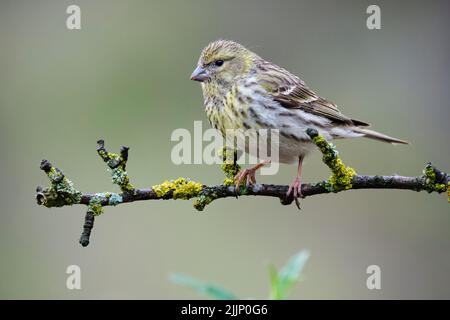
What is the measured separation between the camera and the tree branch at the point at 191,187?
14.0ft

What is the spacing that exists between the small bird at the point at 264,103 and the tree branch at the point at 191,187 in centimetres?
115

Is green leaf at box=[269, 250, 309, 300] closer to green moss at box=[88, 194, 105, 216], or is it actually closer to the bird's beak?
green moss at box=[88, 194, 105, 216]

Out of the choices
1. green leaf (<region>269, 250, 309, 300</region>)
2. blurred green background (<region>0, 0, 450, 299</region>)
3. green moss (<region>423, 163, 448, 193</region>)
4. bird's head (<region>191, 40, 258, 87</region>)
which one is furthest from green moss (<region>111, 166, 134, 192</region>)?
blurred green background (<region>0, 0, 450, 299</region>)

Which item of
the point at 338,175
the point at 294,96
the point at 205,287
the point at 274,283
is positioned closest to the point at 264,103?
the point at 294,96

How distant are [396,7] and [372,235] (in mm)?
3427

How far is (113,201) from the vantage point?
4.38 m

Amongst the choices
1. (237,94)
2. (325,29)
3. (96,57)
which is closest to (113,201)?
(237,94)

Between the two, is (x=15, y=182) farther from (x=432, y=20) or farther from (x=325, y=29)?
(x=432, y=20)

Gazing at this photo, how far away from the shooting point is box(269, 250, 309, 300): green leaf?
311 centimetres

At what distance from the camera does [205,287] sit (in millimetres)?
2930

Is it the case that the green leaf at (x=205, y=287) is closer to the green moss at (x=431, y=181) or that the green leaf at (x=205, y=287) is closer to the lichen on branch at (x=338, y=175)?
the lichen on branch at (x=338, y=175)

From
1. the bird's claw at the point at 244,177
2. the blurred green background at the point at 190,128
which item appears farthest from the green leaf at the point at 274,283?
the blurred green background at the point at 190,128

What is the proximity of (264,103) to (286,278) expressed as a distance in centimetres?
319

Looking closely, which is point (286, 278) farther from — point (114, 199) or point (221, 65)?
point (221, 65)
